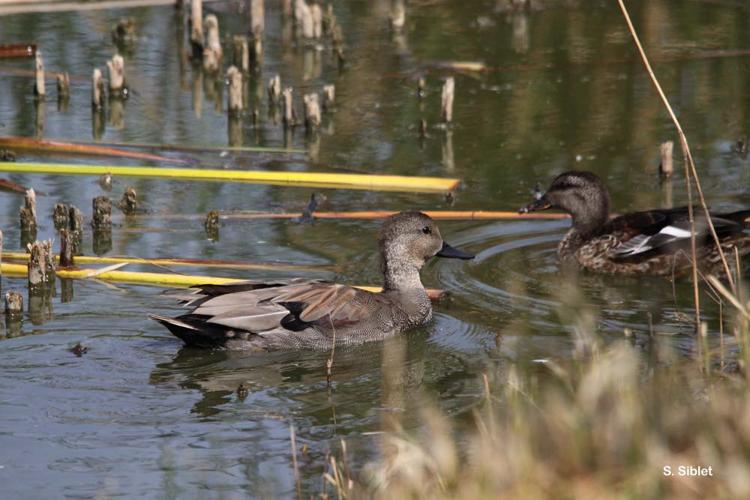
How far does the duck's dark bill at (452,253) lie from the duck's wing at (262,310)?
39.3 inches

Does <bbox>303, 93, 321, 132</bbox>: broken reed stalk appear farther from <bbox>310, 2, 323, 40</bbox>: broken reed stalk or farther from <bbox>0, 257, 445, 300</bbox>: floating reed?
<bbox>0, 257, 445, 300</bbox>: floating reed

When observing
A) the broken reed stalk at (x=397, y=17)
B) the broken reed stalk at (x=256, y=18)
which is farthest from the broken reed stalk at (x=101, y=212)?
the broken reed stalk at (x=397, y=17)

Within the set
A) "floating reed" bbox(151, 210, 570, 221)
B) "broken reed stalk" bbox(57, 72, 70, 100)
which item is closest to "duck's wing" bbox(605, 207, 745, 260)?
"floating reed" bbox(151, 210, 570, 221)

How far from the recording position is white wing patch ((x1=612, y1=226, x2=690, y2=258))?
991 centimetres

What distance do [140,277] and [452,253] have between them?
199cm

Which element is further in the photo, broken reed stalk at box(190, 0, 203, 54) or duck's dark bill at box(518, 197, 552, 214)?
broken reed stalk at box(190, 0, 203, 54)

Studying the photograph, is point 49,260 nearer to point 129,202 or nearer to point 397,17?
point 129,202

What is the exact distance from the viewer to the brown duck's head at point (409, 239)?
9298mm

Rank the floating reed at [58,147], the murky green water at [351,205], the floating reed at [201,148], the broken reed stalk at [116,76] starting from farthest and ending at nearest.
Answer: the broken reed stalk at [116,76], the floating reed at [201,148], the floating reed at [58,147], the murky green water at [351,205]

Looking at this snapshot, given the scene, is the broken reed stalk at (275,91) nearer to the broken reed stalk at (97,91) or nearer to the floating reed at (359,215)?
the broken reed stalk at (97,91)

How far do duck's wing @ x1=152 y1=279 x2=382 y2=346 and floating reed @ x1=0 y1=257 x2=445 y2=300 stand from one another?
634 millimetres

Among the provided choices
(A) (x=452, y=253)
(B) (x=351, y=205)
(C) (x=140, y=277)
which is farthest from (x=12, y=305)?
(B) (x=351, y=205)

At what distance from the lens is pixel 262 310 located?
838cm

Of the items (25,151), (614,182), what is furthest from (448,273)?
(25,151)
